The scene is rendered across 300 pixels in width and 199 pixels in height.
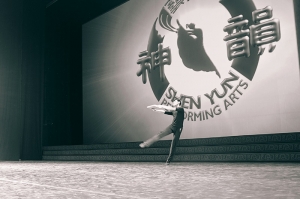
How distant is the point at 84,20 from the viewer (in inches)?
353

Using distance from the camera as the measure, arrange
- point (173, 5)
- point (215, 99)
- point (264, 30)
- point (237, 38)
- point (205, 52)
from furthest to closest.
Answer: point (173, 5) < point (205, 52) < point (215, 99) < point (237, 38) < point (264, 30)

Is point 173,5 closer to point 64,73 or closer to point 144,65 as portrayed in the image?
point 144,65

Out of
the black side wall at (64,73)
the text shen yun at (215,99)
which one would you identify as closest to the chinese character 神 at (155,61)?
the text shen yun at (215,99)

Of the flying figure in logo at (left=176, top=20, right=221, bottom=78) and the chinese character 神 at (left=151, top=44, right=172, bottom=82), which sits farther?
the chinese character 神 at (left=151, top=44, right=172, bottom=82)

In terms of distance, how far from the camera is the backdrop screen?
521 cm

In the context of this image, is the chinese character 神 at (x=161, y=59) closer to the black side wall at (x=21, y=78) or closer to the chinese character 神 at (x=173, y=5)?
the chinese character 神 at (x=173, y=5)

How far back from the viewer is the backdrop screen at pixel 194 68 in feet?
17.1

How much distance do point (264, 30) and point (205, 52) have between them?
3.87ft

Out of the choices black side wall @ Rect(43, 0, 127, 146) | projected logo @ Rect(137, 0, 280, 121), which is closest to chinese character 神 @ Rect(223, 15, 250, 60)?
projected logo @ Rect(137, 0, 280, 121)

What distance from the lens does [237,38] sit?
5668mm

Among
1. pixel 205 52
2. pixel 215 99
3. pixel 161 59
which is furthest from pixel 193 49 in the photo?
pixel 215 99

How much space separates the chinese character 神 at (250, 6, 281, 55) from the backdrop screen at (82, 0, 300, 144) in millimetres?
15

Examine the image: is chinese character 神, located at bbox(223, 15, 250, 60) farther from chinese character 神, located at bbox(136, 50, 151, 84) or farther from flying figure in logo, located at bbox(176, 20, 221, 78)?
chinese character 神, located at bbox(136, 50, 151, 84)

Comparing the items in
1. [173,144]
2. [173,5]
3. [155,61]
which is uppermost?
[173,5]
